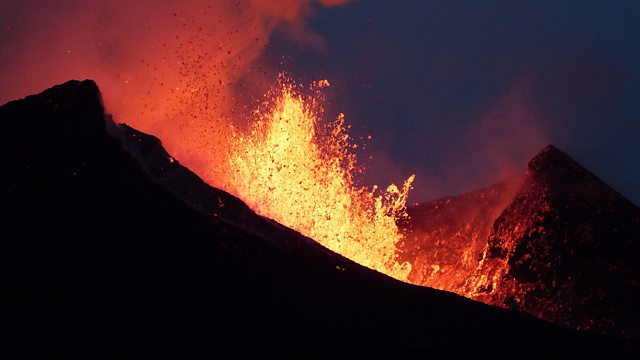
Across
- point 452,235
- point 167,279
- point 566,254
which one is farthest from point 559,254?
point 167,279

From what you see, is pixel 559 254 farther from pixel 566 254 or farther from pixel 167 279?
pixel 167 279

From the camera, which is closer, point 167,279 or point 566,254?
point 167,279

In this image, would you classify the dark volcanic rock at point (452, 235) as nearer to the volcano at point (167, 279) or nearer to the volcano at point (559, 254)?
the volcano at point (559, 254)

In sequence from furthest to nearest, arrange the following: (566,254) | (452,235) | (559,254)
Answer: (452,235), (559,254), (566,254)

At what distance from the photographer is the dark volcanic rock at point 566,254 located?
65.2 ft

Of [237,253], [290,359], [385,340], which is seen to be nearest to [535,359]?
[385,340]

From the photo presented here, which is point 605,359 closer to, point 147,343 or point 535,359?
point 535,359

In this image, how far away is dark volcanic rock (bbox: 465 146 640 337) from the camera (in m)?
19.9

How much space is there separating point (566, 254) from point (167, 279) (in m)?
15.2

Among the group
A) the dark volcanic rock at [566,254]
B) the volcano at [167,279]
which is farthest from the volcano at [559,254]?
the volcano at [167,279]

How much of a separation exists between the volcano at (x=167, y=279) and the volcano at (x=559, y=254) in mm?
5791

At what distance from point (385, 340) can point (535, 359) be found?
335cm

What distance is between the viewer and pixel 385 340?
12461 millimetres

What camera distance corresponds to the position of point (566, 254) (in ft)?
70.7
